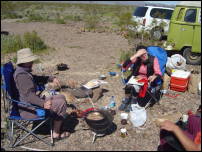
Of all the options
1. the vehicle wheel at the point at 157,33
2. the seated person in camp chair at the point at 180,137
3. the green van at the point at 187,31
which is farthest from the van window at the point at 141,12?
the seated person in camp chair at the point at 180,137

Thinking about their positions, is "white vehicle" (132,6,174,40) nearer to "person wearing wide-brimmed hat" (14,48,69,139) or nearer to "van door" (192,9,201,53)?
A: "van door" (192,9,201,53)

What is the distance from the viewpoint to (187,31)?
8383 millimetres

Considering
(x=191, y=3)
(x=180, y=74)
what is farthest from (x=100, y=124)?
(x=191, y=3)

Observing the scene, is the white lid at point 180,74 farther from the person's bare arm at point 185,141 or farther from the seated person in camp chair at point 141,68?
the person's bare arm at point 185,141

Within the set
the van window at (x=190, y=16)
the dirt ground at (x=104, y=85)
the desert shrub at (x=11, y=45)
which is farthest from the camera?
the desert shrub at (x=11, y=45)

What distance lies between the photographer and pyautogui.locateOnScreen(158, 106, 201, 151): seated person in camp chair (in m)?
2.66

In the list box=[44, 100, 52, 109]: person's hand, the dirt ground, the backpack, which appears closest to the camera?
box=[44, 100, 52, 109]: person's hand

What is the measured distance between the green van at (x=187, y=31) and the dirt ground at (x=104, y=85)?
505 mm

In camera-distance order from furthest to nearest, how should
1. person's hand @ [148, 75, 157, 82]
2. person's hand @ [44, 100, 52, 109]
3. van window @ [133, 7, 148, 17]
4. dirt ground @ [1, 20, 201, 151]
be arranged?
van window @ [133, 7, 148, 17]
person's hand @ [148, 75, 157, 82]
dirt ground @ [1, 20, 201, 151]
person's hand @ [44, 100, 52, 109]

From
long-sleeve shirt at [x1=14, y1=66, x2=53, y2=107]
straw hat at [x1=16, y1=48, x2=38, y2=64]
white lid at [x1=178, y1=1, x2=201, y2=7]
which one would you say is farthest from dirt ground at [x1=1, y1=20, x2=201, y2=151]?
white lid at [x1=178, y1=1, x2=201, y2=7]

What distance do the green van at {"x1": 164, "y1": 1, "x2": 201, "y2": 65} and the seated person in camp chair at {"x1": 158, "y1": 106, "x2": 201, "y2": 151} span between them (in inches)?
220

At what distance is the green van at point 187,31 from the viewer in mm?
8312

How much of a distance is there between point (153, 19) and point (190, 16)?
13.7ft

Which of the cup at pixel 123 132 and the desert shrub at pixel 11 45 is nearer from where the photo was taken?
the cup at pixel 123 132
